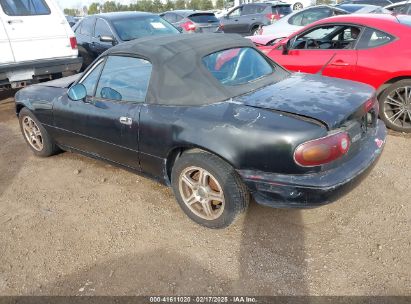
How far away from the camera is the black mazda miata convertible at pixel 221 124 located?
2.57 metres

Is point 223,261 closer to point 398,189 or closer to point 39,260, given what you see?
point 39,260

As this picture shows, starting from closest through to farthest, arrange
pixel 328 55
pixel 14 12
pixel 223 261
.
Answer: pixel 223 261
pixel 328 55
pixel 14 12

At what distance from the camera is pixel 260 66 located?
359 cm

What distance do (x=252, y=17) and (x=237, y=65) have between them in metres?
12.5

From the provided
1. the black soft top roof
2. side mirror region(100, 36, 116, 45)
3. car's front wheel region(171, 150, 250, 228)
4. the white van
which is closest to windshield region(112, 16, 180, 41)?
side mirror region(100, 36, 116, 45)

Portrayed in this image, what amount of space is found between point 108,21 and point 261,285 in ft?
22.4

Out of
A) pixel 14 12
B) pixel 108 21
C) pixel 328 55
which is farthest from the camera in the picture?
pixel 108 21

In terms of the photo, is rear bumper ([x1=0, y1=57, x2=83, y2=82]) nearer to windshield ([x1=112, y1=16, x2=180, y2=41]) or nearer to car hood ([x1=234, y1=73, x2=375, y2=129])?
windshield ([x1=112, y1=16, x2=180, y2=41])

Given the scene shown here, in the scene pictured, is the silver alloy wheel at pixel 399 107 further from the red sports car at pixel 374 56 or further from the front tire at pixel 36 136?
the front tire at pixel 36 136

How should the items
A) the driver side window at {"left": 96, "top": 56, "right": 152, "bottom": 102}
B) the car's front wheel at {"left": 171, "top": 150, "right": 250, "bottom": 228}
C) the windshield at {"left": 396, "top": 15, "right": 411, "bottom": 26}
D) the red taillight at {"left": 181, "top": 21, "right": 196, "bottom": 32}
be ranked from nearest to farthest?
the car's front wheel at {"left": 171, "top": 150, "right": 250, "bottom": 228}, the driver side window at {"left": 96, "top": 56, "right": 152, "bottom": 102}, the windshield at {"left": 396, "top": 15, "right": 411, "bottom": 26}, the red taillight at {"left": 181, "top": 21, "right": 196, "bottom": 32}

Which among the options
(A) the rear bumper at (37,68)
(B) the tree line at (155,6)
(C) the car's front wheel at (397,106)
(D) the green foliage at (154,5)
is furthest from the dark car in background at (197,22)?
(D) the green foliage at (154,5)

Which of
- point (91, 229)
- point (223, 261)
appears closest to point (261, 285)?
point (223, 261)

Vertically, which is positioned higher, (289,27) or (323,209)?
(289,27)

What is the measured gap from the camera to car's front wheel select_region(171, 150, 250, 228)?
2807 millimetres
